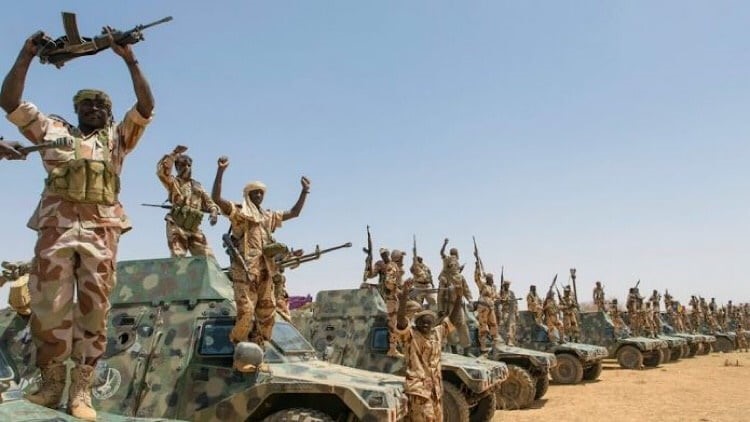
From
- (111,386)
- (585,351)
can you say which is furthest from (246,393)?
(585,351)

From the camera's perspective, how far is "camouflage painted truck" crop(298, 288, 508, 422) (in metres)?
8.97

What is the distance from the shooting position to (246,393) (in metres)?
5.59

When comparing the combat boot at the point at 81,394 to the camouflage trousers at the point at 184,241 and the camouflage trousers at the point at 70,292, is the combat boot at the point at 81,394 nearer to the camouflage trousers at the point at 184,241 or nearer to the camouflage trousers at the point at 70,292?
the camouflage trousers at the point at 70,292

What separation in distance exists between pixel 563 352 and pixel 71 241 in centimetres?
1536

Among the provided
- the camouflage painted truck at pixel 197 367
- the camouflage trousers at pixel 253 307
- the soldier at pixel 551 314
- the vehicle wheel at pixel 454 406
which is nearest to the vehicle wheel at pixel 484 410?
the vehicle wheel at pixel 454 406

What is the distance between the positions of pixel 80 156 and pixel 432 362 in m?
4.06

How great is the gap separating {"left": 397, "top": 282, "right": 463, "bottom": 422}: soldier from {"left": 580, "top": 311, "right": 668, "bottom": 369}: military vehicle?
16485mm

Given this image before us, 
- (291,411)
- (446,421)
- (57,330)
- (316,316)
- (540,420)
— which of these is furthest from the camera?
(540,420)

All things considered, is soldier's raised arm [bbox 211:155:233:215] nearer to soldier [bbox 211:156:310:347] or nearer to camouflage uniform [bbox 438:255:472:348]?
soldier [bbox 211:156:310:347]

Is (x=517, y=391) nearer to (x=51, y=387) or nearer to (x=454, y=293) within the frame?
(x=454, y=293)

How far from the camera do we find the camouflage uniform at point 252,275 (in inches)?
235

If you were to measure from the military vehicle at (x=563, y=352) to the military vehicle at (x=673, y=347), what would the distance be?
7469mm

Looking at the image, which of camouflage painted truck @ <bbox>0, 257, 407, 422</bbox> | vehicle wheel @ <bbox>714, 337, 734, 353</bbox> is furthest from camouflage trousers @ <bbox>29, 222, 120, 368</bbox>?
vehicle wheel @ <bbox>714, 337, 734, 353</bbox>

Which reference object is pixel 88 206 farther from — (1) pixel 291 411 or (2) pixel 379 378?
(2) pixel 379 378
